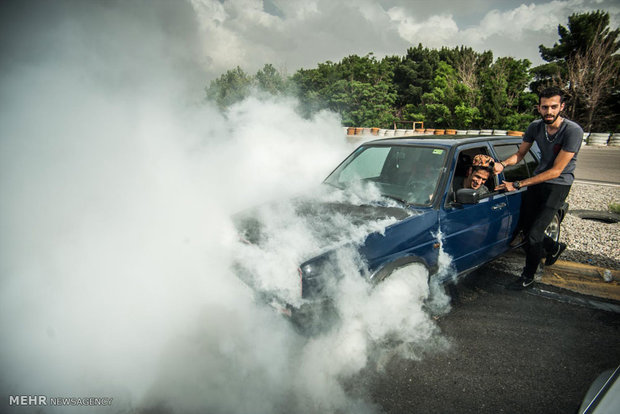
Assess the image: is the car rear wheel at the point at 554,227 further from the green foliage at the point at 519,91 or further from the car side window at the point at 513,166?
the green foliage at the point at 519,91

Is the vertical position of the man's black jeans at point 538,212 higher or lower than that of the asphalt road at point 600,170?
lower

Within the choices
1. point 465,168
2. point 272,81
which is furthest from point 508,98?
point 465,168

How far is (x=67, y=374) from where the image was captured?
2.16m

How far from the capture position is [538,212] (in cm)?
312

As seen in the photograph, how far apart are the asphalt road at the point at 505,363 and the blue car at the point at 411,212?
0.51m

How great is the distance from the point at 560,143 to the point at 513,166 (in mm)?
524

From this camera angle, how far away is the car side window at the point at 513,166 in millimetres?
3338

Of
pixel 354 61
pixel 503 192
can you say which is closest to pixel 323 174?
pixel 503 192

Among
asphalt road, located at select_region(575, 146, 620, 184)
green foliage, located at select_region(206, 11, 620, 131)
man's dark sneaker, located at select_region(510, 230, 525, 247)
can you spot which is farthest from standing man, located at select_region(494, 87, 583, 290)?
green foliage, located at select_region(206, 11, 620, 131)

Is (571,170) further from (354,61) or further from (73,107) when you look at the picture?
(354,61)

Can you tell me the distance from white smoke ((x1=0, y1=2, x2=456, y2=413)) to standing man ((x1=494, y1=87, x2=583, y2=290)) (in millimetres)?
1424

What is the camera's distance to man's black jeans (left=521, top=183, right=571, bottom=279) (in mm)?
3018

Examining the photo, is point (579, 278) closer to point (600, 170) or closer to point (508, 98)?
point (600, 170)

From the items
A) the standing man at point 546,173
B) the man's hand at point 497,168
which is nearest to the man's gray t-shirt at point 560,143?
the standing man at point 546,173
